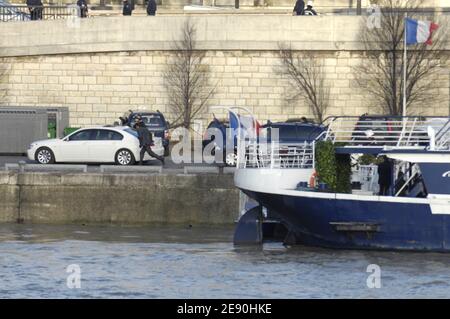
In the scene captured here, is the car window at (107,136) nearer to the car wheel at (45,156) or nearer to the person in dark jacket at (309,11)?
the car wheel at (45,156)

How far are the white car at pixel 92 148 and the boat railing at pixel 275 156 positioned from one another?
8.17m

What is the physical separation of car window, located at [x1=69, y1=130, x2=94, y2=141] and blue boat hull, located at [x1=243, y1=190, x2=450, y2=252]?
10.4m

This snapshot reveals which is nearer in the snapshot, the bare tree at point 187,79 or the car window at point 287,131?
the car window at point 287,131

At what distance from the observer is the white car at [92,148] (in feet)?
132

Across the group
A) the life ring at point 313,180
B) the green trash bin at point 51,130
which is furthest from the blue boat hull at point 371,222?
the green trash bin at point 51,130

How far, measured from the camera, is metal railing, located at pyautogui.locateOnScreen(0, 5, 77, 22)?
54906 mm

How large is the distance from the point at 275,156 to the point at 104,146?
28.3 feet

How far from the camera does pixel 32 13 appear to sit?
55.1 meters

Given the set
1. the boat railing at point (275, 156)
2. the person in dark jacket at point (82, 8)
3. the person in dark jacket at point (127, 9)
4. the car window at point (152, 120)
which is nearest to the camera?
the boat railing at point (275, 156)

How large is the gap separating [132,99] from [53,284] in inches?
1077

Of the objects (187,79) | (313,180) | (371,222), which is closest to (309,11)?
(187,79)

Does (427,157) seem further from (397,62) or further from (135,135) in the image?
(397,62)

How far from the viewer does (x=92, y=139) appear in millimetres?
40312
